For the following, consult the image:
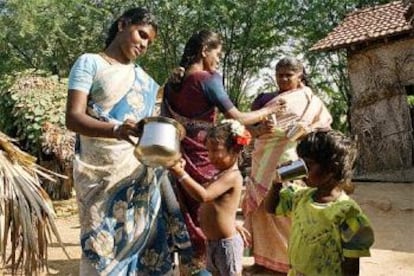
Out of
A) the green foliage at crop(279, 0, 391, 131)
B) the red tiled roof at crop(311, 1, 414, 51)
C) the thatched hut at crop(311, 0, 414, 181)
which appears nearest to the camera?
the red tiled roof at crop(311, 1, 414, 51)

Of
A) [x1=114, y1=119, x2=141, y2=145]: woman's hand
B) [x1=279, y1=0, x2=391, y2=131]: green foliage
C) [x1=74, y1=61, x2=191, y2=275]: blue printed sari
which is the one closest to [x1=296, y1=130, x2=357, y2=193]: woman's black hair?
[x1=114, y1=119, x2=141, y2=145]: woman's hand

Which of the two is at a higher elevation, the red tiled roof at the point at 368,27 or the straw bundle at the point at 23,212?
the red tiled roof at the point at 368,27

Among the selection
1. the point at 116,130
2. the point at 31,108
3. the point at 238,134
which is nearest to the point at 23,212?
the point at 116,130

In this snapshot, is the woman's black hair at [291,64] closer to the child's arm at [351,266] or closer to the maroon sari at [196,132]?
the maroon sari at [196,132]

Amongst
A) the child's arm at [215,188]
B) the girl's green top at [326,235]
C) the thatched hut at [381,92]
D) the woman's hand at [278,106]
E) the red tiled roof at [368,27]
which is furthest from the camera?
the thatched hut at [381,92]

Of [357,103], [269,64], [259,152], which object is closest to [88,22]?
[269,64]

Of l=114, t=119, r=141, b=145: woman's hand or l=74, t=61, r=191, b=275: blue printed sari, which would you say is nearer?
l=114, t=119, r=141, b=145: woman's hand

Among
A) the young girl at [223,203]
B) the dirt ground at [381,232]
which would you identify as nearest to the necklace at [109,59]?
the young girl at [223,203]

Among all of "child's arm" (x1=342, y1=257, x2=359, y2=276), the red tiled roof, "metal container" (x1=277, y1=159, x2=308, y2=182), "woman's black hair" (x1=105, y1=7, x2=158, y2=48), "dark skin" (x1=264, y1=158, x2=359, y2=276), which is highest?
the red tiled roof

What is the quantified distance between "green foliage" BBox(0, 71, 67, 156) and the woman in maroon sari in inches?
272

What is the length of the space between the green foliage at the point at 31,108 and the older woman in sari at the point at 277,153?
20.0ft

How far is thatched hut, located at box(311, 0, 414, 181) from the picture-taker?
11922mm

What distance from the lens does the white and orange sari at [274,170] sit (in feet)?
13.6

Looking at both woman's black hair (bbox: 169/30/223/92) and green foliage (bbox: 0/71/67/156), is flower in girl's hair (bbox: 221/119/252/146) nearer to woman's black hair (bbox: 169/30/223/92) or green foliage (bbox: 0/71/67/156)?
woman's black hair (bbox: 169/30/223/92)
